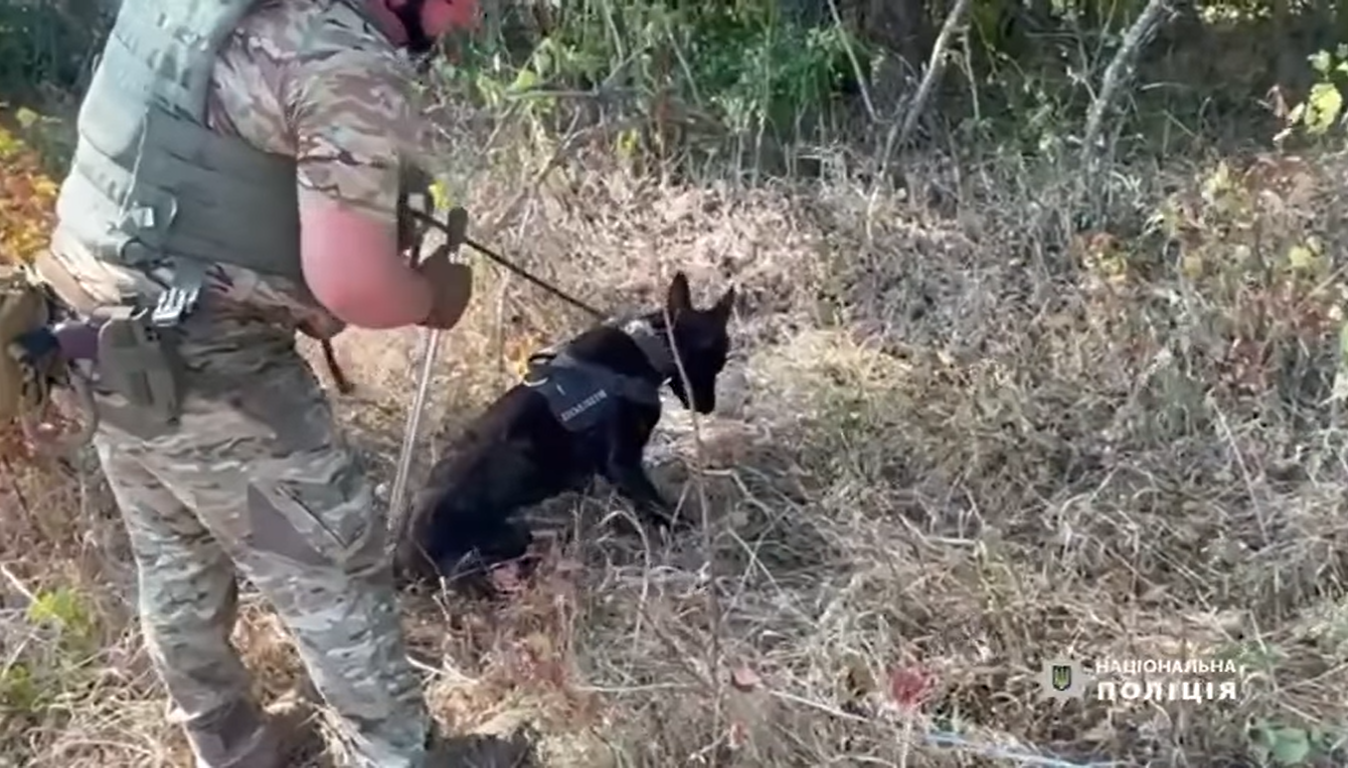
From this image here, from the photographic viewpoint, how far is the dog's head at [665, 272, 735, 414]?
4355 millimetres

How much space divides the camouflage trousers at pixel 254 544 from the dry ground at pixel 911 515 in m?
0.29

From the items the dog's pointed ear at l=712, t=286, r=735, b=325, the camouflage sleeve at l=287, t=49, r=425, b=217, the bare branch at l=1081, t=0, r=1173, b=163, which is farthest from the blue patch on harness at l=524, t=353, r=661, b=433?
the bare branch at l=1081, t=0, r=1173, b=163

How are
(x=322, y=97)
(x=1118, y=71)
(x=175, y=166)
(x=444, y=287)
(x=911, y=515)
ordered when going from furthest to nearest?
(x=1118, y=71) < (x=911, y=515) < (x=444, y=287) < (x=175, y=166) < (x=322, y=97)

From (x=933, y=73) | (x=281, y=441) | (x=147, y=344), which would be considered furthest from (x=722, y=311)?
(x=147, y=344)

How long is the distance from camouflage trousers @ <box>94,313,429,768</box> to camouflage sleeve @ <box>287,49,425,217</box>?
16.5 inches

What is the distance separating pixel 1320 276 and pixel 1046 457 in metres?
0.92

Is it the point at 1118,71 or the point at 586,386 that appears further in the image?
the point at 1118,71

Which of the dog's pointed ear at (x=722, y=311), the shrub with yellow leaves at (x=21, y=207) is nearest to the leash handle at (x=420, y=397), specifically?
the dog's pointed ear at (x=722, y=311)

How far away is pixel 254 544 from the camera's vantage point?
2969 millimetres

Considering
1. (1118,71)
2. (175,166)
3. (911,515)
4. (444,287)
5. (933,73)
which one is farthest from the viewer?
(933,73)

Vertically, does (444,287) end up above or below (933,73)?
above

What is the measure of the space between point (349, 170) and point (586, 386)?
5.24 feet

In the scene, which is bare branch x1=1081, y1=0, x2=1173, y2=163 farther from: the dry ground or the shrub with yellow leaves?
the shrub with yellow leaves

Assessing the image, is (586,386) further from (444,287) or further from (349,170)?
(349,170)
